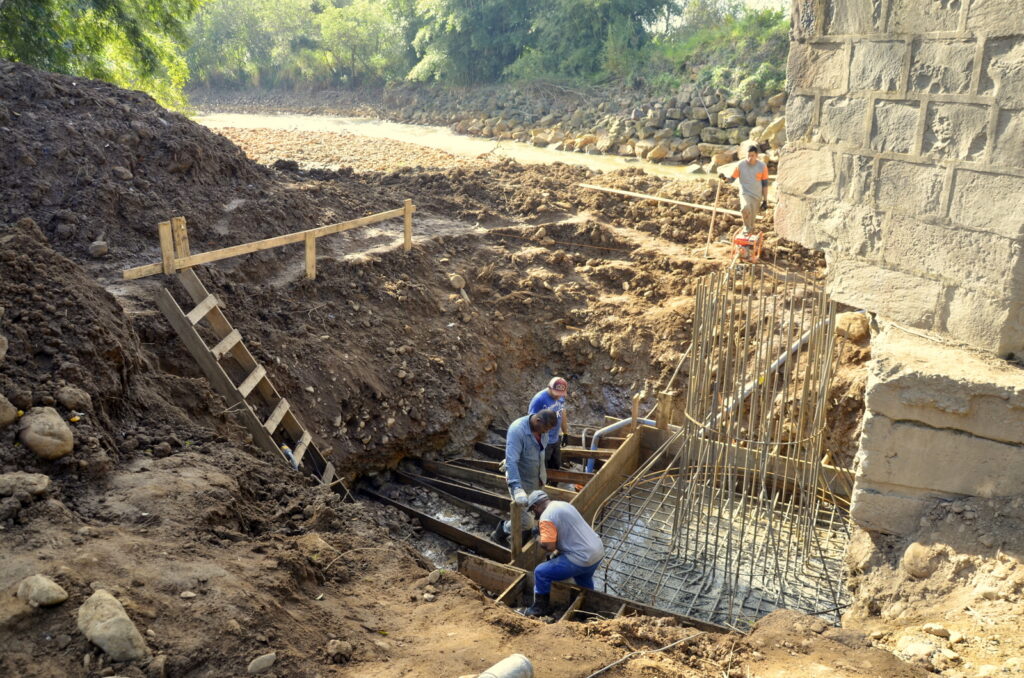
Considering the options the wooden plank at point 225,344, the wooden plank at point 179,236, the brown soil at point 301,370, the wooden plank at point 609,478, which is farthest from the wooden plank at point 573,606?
the wooden plank at point 179,236

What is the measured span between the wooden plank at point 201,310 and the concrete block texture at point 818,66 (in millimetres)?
5232

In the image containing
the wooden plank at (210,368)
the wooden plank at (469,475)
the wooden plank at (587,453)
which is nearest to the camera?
the wooden plank at (210,368)

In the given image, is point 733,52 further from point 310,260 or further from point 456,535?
point 456,535

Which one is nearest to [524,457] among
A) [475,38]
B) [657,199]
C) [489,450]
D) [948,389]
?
[489,450]

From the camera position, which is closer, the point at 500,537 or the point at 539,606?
the point at 539,606

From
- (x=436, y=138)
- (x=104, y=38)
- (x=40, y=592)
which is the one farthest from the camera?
(x=436, y=138)

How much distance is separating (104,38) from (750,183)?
11.9 metres

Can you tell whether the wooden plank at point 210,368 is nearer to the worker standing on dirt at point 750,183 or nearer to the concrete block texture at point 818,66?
the concrete block texture at point 818,66

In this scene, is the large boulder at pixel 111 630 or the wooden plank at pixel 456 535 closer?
the large boulder at pixel 111 630

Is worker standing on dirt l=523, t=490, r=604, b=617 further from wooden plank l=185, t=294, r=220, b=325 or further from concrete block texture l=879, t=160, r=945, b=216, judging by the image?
wooden plank l=185, t=294, r=220, b=325

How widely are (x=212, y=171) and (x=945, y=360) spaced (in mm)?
9411

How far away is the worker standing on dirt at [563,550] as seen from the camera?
5.69 metres

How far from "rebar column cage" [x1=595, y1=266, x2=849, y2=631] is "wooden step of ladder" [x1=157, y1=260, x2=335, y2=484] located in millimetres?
2789

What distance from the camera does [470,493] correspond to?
26.0ft
